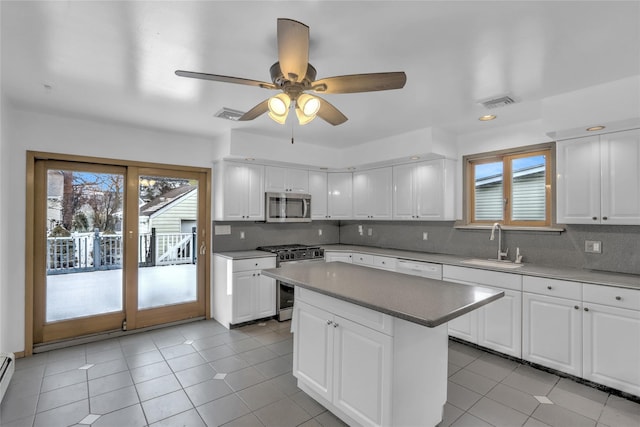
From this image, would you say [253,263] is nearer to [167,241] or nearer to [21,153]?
[167,241]

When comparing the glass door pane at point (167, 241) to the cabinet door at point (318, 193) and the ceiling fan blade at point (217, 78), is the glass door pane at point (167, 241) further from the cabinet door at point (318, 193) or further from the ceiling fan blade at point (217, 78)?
the ceiling fan blade at point (217, 78)

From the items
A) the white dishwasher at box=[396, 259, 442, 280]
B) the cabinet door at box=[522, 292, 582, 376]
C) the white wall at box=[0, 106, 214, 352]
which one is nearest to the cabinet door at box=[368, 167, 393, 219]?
the white dishwasher at box=[396, 259, 442, 280]

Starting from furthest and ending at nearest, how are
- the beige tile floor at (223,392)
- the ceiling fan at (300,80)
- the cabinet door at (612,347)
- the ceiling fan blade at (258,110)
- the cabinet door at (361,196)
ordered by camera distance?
1. the cabinet door at (361,196)
2. the cabinet door at (612,347)
3. the beige tile floor at (223,392)
4. the ceiling fan blade at (258,110)
5. the ceiling fan at (300,80)

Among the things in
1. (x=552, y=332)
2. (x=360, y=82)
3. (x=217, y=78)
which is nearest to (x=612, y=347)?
(x=552, y=332)

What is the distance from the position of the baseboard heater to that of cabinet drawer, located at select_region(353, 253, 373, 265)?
12.2ft

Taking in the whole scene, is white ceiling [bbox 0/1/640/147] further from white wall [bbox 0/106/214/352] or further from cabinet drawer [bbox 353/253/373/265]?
cabinet drawer [bbox 353/253/373/265]

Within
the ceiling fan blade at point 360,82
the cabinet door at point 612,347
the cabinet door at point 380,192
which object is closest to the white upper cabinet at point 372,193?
the cabinet door at point 380,192

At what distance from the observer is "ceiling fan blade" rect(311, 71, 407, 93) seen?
166 cm

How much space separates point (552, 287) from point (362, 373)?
1966 millimetres

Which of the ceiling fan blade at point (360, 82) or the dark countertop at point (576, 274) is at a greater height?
the ceiling fan blade at point (360, 82)

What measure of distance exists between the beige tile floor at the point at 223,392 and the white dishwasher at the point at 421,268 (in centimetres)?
78

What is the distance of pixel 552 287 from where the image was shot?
2729mm

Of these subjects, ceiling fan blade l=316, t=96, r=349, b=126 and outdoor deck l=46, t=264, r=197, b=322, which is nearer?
ceiling fan blade l=316, t=96, r=349, b=126

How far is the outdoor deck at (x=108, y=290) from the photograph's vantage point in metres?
3.46
